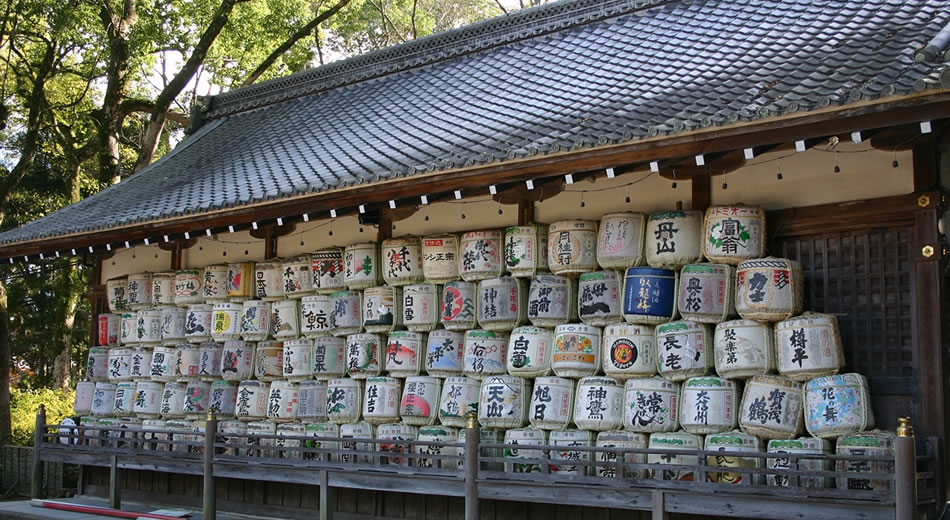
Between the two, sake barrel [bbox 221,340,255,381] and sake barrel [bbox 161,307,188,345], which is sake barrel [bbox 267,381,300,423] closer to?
sake barrel [bbox 221,340,255,381]

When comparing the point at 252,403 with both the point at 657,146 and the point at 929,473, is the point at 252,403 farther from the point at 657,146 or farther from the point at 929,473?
the point at 929,473

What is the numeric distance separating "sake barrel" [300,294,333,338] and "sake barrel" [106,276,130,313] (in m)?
3.73

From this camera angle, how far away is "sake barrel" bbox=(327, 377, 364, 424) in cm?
1038

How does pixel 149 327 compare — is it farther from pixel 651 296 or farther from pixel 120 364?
pixel 651 296

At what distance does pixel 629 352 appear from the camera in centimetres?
855

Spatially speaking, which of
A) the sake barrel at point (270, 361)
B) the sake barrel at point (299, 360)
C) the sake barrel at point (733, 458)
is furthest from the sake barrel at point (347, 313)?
the sake barrel at point (733, 458)

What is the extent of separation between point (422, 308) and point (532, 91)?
2862 mm

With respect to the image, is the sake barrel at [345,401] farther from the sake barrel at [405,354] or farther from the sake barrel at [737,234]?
the sake barrel at [737,234]

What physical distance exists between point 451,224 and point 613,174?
271 centimetres

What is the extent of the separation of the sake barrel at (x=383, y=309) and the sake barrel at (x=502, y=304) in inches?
47.0

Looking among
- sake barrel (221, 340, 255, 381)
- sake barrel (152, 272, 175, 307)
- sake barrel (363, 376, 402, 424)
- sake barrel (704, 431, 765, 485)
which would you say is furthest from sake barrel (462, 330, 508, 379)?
sake barrel (152, 272, 175, 307)

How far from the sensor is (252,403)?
11.2 metres

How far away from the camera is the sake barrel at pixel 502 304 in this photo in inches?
373

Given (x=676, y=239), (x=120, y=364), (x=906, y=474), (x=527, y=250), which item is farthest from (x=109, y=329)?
(x=906, y=474)
